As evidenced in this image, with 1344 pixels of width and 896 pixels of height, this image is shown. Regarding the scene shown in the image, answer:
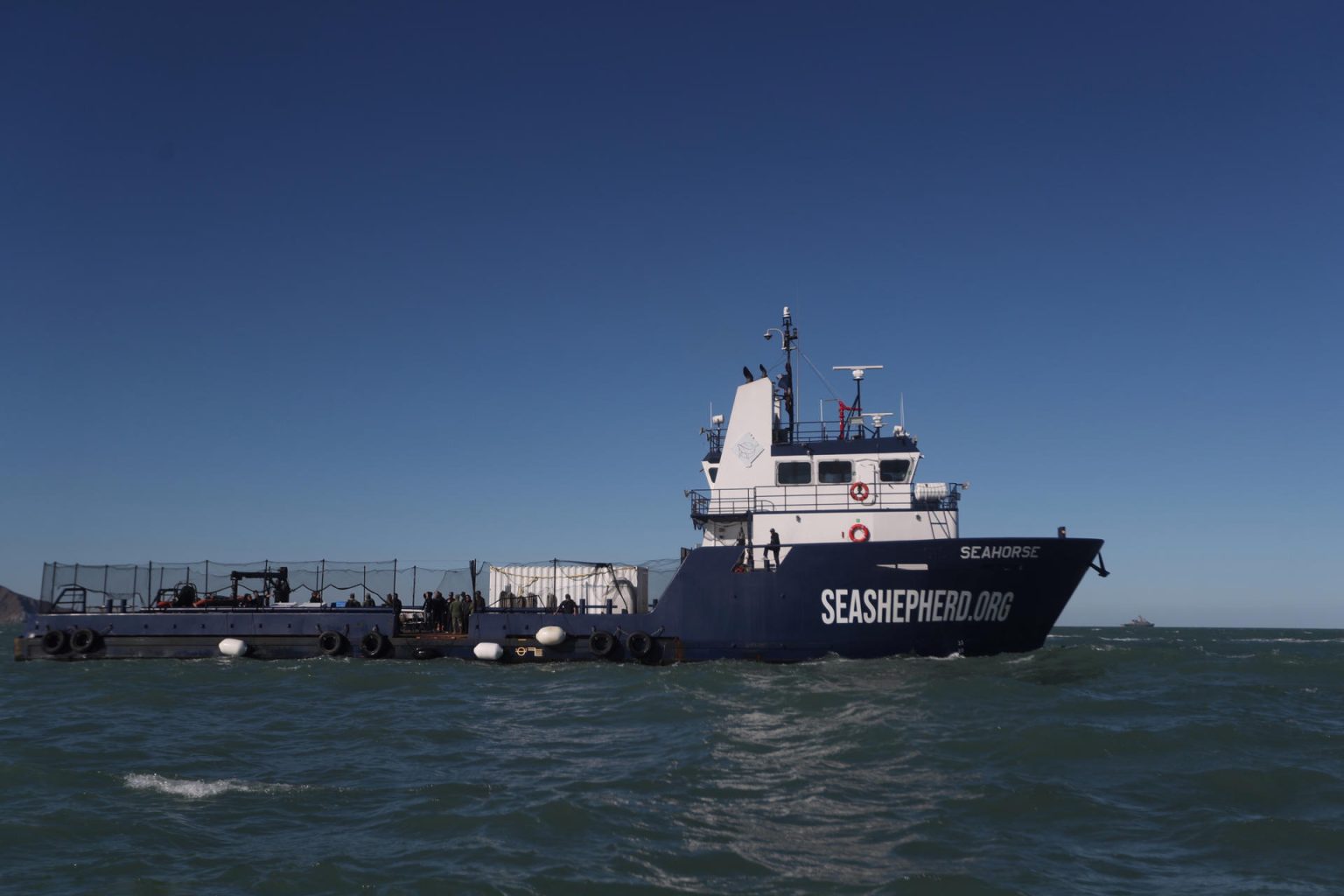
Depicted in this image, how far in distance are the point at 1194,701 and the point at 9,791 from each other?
20237 millimetres

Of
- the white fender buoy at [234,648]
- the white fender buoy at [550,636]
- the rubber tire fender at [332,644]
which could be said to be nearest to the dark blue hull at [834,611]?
the white fender buoy at [550,636]

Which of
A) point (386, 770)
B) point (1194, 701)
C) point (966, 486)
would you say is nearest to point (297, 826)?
point (386, 770)

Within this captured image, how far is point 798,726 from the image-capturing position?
1530cm

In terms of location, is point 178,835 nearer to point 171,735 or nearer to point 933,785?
point 171,735

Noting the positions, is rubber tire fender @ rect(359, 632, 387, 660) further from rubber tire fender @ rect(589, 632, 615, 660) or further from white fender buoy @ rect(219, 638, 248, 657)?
rubber tire fender @ rect(589, 632, 615, 660)

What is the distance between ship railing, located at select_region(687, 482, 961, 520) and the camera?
24.4m

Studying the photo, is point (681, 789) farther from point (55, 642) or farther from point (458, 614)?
point (55, 642)

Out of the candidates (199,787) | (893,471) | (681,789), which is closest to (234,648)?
(199,787)

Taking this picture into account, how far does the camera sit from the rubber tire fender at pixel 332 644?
1053 inches

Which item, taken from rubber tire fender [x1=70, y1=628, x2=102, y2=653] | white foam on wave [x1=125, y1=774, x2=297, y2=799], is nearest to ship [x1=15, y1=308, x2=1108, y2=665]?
rubber tire fender [x1=70, y1=628, x2=102, y2=653]

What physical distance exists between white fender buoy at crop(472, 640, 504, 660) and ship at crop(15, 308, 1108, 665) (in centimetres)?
5

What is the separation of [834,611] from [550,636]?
7.75 metres

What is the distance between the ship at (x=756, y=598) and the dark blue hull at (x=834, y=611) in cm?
4

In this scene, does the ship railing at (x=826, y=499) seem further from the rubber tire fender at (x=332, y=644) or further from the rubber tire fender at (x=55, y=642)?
the rubber tire fender at (x=55, y=642)
